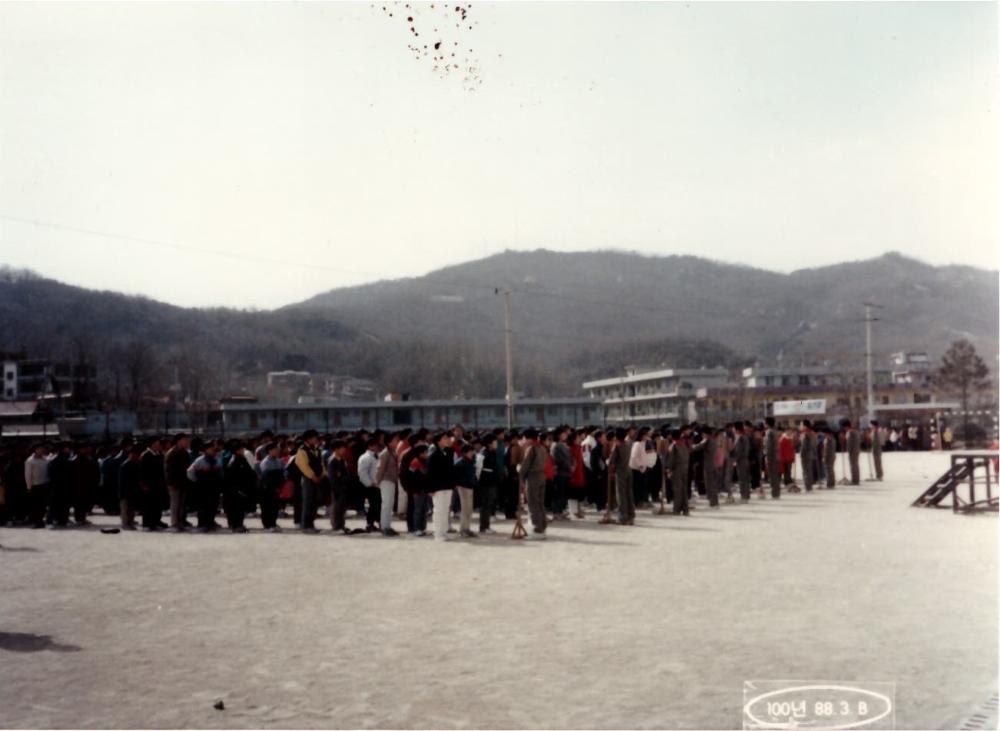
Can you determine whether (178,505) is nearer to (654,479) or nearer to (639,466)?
(639,466)

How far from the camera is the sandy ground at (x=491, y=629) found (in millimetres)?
6504

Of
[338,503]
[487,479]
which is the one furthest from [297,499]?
[487,479]

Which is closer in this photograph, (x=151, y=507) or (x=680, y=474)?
(x=151, y=507)

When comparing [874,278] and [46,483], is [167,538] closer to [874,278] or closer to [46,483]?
[46,483]

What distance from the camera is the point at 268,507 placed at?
1864cm

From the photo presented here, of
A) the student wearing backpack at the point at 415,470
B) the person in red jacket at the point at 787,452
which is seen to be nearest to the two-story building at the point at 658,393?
the person in red jacket at the point at 787,452

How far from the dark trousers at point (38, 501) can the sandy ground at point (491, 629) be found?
5117 millimetres

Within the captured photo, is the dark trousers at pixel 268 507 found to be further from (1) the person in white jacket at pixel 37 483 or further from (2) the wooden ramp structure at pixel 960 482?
(2) the wooden ramp structure at pixel 960 482

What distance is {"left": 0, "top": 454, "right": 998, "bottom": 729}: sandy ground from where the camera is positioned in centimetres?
650

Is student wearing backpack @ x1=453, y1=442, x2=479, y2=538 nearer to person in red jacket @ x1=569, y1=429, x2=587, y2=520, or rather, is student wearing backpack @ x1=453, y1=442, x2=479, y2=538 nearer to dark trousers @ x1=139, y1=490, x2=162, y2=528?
person in red jacket @ x1=569, y1=429, x2=587, y2=520

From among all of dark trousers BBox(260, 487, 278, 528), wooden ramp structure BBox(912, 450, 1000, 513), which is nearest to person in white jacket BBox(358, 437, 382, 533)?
dark trousers BBox(260, 487, 278, 528)

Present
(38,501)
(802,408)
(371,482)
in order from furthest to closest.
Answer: (802,408), (38,501), (371,482)
